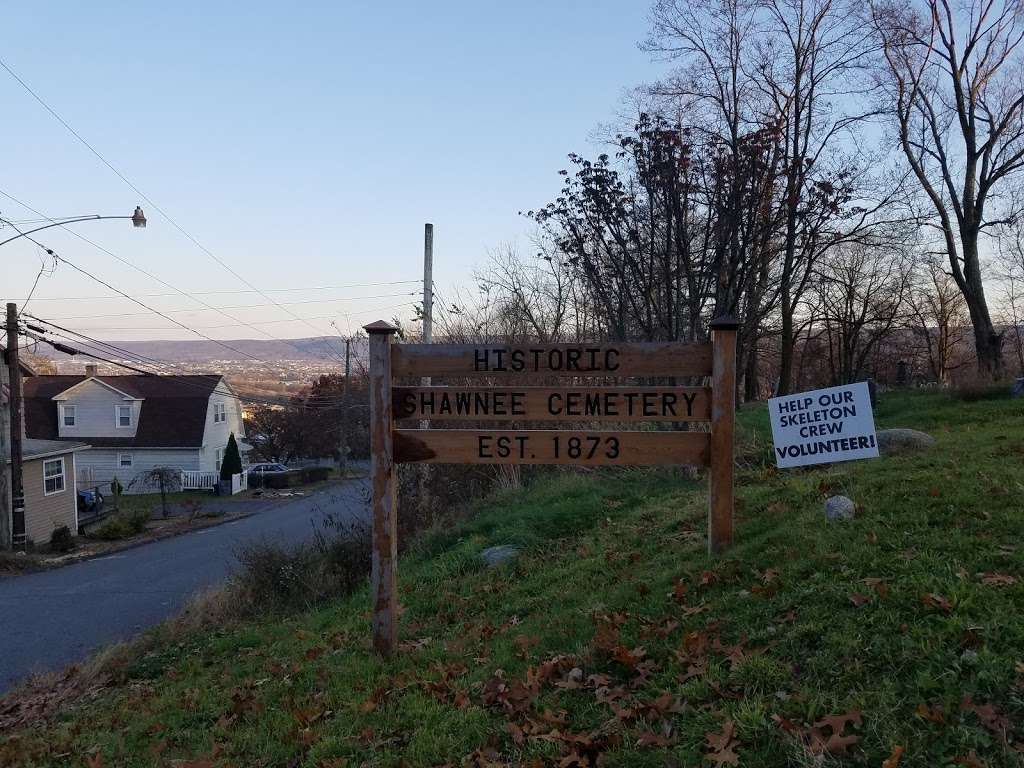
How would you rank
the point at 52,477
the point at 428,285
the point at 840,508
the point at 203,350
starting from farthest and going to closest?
the point at 203,350 → the point at 52,477 → the point at 428,285 → the point at 840,508

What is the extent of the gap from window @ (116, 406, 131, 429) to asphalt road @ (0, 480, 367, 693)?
1964 centimetres

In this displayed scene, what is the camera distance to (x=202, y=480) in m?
46.4

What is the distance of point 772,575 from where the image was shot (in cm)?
504

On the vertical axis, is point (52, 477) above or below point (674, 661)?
below

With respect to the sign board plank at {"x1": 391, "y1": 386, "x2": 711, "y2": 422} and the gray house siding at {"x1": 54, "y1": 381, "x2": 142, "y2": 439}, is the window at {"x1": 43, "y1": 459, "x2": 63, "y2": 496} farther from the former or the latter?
the sign board plank at {"x1": 391, "y1": 386, "x2": 711, "y2": 422}

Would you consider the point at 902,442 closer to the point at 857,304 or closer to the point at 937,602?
the point at 937,602

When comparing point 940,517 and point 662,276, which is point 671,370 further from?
point 662,276

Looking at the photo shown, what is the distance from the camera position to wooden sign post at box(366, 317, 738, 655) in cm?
555

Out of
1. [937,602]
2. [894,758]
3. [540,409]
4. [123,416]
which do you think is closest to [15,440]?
[123,416]

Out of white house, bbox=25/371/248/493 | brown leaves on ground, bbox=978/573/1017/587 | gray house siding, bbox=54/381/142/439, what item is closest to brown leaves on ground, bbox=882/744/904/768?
brown leaves on ground, bbox=978/573/1017/587

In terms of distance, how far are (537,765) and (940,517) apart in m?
3.60

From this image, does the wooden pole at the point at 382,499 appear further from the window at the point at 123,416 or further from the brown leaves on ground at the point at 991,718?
the window at the point at 123,416

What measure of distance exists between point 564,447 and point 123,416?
4582 cm

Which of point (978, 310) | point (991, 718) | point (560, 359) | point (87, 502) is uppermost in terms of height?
point (978, 310)
